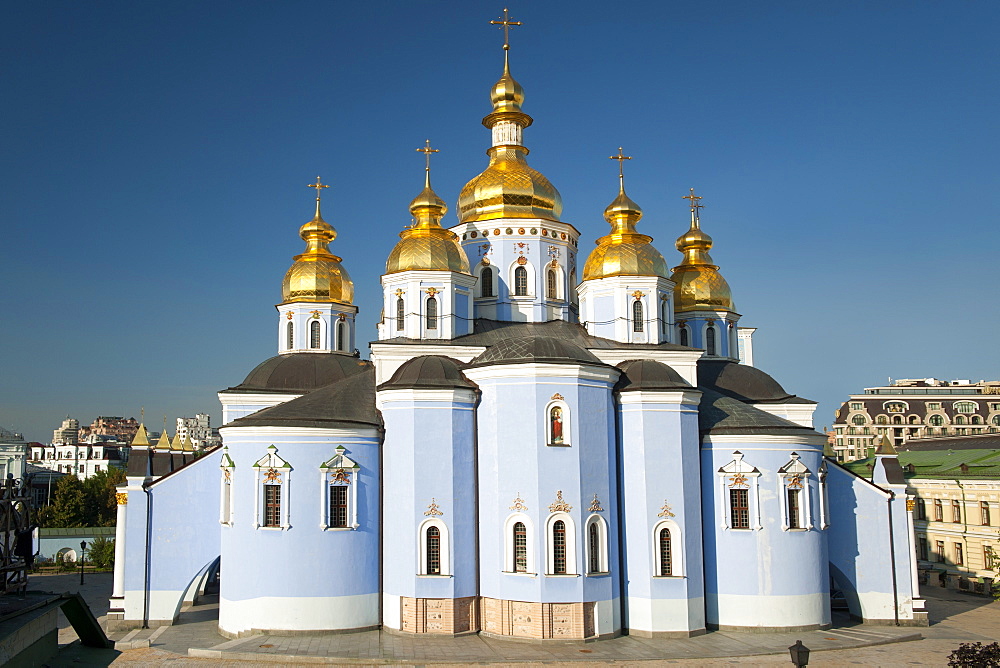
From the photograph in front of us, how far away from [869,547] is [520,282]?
38.5 ft

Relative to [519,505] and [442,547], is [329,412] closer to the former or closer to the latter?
[442,547]

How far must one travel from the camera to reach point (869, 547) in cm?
2314

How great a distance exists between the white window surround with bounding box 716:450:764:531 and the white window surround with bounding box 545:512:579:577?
394 cm

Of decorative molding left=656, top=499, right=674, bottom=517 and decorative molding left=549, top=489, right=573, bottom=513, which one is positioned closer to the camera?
decorative molding left=549, top=489, right=573, bottom=513

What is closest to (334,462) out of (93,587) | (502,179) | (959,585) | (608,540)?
(608,540)

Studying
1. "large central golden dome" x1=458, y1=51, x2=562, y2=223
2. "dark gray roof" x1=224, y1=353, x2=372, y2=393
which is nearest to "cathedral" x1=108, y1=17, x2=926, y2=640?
"large central golden dome" x1=458, y1=51, x2=562, y2=223

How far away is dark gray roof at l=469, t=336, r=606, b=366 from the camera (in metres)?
20.6

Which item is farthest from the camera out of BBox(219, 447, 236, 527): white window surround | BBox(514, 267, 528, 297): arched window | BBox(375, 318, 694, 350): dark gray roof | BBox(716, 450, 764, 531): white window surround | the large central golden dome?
the large central golden dome

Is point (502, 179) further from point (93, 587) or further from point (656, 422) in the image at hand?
point (93, 587)

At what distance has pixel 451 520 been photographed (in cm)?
2047

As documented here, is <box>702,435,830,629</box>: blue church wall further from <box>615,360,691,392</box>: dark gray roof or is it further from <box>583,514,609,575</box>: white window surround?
<box>583,514,609,575</box>: white window surround

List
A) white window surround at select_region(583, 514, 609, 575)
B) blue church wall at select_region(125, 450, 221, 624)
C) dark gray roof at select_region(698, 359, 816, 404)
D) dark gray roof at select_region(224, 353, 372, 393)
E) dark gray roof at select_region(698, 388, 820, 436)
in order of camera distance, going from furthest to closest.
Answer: dark gray roof at select_region(224, 353, 372, 393), dark gray roof at select_region(698, 359, 816, 404), blue church wall at select_region(125, 450, 221, 624), dark gray roof at select_region(698, 388, 820, 436), white window surround at select_region(583, 514, 609, 575)

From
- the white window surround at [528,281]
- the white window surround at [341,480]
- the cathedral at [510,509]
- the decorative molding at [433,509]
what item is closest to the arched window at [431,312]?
the cathedral at [510,509]

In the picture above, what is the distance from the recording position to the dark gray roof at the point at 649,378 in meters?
21.3
